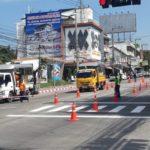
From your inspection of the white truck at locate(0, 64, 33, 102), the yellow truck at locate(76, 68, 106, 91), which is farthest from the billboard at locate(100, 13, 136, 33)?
the white truck at locate(0, 64, 33, 102)

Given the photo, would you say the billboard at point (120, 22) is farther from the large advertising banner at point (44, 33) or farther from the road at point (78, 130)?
the road at point (78, 130)

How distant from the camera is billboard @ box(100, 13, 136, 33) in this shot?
10444cm

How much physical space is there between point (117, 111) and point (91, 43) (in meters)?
72.3

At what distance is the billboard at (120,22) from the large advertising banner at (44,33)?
15.0m

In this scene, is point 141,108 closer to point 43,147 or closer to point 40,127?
point 40,127

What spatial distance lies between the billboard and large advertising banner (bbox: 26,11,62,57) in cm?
1505

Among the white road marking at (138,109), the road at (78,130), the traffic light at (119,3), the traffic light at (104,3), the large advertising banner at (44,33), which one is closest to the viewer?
the road at (78,130)

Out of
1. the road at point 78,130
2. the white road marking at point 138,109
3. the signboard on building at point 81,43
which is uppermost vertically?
the signboard on building at point 81,43

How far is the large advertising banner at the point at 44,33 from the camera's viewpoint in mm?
94125

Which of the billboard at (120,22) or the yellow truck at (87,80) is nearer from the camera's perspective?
the yellow truck at (87,80)

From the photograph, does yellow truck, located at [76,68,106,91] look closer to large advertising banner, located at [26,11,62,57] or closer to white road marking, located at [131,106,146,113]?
white road marking, located at [131,106,146,113]

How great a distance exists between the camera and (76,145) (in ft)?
45.4

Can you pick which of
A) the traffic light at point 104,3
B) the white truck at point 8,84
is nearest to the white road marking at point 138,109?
the traffic light at point 104,3

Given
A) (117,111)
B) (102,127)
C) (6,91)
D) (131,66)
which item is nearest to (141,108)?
(117,111)
